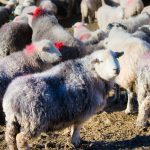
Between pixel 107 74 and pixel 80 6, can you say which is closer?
pixel 107 74

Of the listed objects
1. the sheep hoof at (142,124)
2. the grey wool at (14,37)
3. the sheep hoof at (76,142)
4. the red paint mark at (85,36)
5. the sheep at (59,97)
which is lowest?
the red paint mark at (85,36)

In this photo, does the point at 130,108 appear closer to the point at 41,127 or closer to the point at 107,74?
the point at 107,74

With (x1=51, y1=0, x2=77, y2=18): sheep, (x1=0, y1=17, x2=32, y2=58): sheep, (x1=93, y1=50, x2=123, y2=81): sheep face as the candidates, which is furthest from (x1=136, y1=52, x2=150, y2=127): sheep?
(x1=51, y1=0, x2=77, y2=18): sheep

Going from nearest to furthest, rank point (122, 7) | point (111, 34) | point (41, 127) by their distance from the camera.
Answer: point (41, 127) < point (111, 34) < point (122, 7)

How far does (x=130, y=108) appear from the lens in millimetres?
7406

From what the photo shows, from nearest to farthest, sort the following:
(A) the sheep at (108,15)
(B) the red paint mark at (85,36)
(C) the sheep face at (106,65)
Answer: (C) the sheep face at (106,65), (B) the red paint mark at (85,36), (A) the sheep at (108,15)

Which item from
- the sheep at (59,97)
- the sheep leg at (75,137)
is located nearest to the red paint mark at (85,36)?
the sheep at (59,97)

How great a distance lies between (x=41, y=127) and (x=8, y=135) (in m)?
0.44

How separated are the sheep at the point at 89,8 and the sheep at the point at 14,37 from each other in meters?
5.14

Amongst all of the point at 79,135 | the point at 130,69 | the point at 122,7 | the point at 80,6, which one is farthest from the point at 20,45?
the point at 80,6

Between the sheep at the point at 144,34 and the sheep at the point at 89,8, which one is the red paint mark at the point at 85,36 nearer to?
the sheep at the point at 144,34

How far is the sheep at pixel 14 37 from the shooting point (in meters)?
8.59

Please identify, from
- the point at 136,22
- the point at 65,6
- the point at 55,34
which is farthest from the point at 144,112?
the point at 65,6

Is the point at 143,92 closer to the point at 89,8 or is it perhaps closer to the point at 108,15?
the point at 108,15
